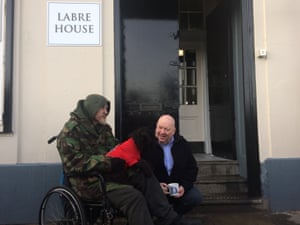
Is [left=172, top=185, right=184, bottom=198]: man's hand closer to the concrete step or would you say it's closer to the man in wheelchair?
the man in wheelchair

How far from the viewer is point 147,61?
5367 mm

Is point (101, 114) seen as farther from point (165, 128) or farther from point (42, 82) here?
point (42, 82)

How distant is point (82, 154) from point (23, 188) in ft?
5.37

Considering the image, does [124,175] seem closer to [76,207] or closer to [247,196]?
[76,207]

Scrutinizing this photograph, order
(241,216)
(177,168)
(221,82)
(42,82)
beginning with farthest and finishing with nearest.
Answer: (221,82)
(241,216)
(42,82)
(177,168)

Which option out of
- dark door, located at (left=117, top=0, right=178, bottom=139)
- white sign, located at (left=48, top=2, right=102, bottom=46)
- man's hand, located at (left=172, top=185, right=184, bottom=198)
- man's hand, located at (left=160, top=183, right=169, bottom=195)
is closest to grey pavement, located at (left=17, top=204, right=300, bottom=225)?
man's hand, located at (left=172, top=185, right=184, bottom=198)

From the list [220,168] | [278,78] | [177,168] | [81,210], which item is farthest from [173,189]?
[278,78]

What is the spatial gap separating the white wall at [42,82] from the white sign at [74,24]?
74 millimetres

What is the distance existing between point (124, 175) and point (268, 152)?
243 cm

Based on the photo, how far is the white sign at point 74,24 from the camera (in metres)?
4.91

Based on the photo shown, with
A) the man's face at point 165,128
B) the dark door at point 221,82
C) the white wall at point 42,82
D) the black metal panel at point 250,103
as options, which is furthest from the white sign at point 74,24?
the dark door at point 221,82

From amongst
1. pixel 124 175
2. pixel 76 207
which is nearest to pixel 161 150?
pixel 124 175

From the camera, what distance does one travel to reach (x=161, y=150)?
157 inches

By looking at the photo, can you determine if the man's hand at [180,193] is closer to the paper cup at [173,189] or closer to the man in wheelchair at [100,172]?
the paper cup at [173,189]
